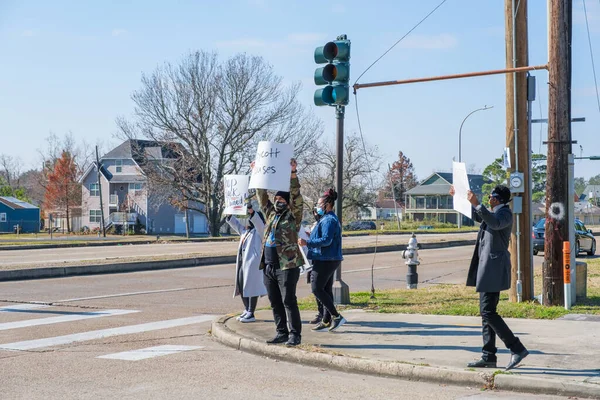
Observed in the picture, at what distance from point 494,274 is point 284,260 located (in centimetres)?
244

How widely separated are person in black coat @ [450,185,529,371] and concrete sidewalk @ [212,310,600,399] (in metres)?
0.18

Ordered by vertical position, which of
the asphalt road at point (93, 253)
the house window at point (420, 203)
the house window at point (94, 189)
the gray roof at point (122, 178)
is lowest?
the asphalt road at point (93, 253)

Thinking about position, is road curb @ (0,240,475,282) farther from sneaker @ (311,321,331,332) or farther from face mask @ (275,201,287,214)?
face mask @ (275,201,287,214)

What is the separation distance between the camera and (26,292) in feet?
54.5

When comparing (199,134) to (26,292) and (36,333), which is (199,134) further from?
(36,333)

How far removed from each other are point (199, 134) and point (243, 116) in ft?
11.7

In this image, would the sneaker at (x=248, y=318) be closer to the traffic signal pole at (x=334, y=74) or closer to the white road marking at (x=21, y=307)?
the traffic signal pole at (x=334, y=74)

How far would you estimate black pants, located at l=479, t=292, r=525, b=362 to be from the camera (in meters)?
7.90

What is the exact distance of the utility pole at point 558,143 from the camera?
12352 mm

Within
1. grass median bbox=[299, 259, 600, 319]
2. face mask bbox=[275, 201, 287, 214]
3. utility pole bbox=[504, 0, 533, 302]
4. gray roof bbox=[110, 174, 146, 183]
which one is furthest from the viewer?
gray roof bbox=[110, 174, 146, 183]

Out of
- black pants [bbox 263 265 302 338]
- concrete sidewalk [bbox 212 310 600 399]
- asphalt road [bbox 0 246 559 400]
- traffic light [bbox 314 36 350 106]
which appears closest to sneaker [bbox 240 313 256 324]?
concrete sidewalk [bbox 212 310 600 399]

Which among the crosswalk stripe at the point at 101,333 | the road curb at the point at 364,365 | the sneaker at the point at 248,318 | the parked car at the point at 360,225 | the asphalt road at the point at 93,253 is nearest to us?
the road curb at the point at 364,365

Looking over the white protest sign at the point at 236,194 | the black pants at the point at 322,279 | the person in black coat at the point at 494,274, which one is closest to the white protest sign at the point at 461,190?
the person in black coat at the point at 494,274

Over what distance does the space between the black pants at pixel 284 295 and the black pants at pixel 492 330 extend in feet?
7.39
